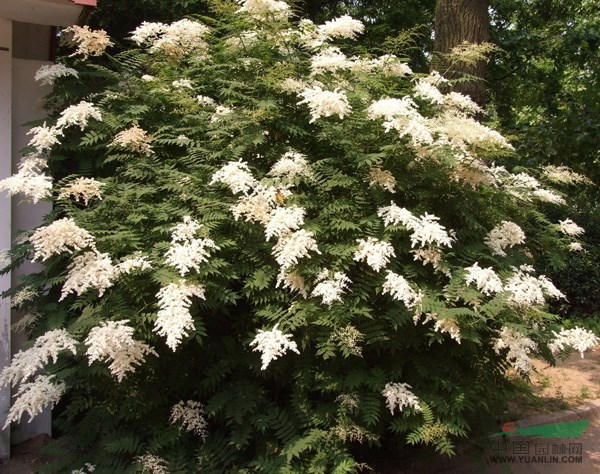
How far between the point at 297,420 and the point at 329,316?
28.6 inches

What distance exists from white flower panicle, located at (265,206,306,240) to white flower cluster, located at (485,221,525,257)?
1.30m

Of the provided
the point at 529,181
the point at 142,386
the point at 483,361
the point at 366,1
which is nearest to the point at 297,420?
the point at 142,386

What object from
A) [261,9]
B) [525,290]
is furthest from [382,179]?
[261,9]

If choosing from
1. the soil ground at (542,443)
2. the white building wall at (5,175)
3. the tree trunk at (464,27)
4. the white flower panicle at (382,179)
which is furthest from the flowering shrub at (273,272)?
→ the tree trunk at (464,27)

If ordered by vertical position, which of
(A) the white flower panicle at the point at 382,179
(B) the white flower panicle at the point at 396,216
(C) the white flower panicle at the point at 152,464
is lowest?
(C) the white flower panicle at the point at 152,464

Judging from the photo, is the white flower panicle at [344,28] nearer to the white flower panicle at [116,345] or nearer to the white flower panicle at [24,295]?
the white flower panicle at [116,345]

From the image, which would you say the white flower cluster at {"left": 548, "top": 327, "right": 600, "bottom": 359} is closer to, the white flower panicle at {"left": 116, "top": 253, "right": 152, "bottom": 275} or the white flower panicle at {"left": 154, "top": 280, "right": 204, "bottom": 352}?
the white flower panicle at {"left": 154, "top": 280, "right": 204, "bottom": 352}

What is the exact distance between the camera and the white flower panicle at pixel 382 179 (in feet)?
10.8

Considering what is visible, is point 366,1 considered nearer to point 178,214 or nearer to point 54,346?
point 178,214

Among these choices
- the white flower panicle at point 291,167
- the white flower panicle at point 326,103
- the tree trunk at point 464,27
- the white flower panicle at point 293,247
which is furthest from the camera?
the tree trunk at point 464,27

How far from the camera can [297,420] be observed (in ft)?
11.1

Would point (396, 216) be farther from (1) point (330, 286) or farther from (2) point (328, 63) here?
(2) point (328, 63)

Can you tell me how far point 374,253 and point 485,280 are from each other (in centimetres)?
67

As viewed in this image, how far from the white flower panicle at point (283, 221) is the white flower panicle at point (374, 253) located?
0.37m
